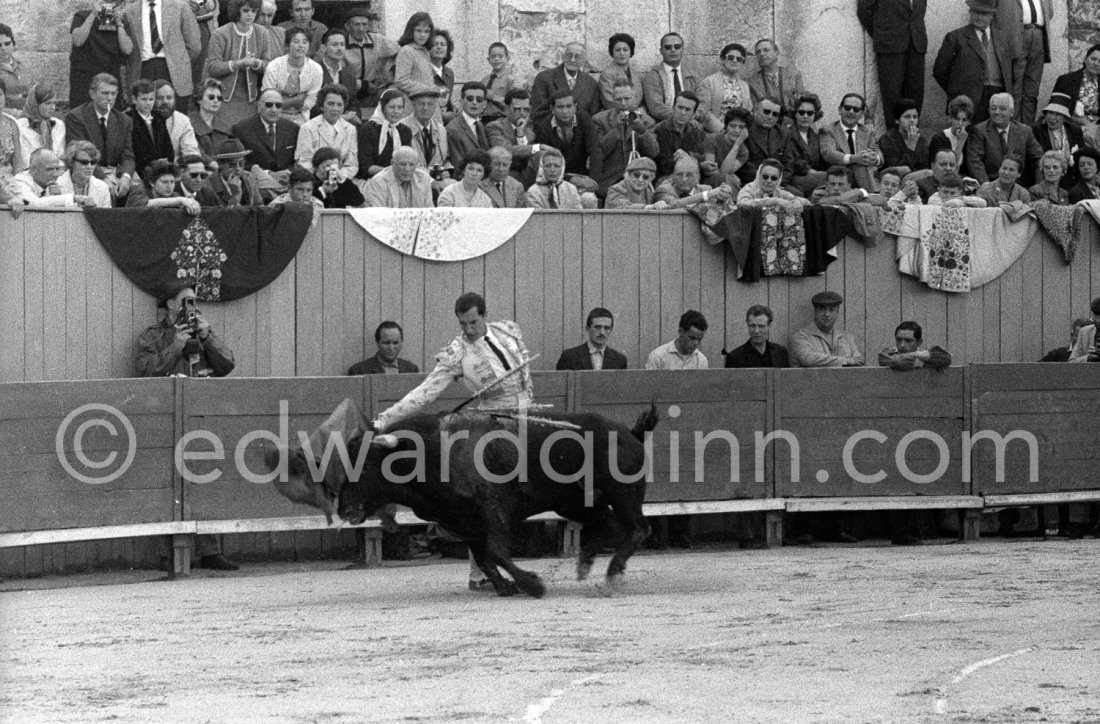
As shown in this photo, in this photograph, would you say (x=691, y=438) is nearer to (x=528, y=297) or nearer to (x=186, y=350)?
(x=528, y=297)

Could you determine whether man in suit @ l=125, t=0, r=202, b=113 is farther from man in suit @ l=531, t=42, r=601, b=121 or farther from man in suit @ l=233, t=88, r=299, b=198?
man in suit @ l=531, t=42, r=601, b=121

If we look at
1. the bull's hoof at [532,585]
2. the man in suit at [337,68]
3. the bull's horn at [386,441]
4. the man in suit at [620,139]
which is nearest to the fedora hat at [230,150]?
the man in suit at [337,68]

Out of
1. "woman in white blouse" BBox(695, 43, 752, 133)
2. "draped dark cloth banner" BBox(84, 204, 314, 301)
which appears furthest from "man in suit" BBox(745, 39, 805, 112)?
"draped dark cloth banner" BBox(84, 204, 314, 301)

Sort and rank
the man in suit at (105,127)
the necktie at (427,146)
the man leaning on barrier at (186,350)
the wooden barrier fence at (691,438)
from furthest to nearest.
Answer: the necktie at (427,146), the man in suit at (105,127), the man leaning on barrier at (186,350), the wooden barrier fence at (691,438)

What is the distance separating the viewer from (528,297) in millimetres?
14133

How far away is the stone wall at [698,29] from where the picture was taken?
18016mm

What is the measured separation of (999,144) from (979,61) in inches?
68.0

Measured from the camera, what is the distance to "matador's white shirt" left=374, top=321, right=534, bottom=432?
11.0m

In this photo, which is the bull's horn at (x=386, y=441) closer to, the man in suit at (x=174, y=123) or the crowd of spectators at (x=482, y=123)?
the crowd of spectators at (x=482, y=123)

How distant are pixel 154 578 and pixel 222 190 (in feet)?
9.02

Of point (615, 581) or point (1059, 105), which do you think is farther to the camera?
point (1059, 105)

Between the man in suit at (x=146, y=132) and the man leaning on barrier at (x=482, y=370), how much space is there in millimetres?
3682

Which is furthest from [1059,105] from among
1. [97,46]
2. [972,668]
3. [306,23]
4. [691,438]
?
[972,668]

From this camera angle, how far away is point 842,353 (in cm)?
1448
